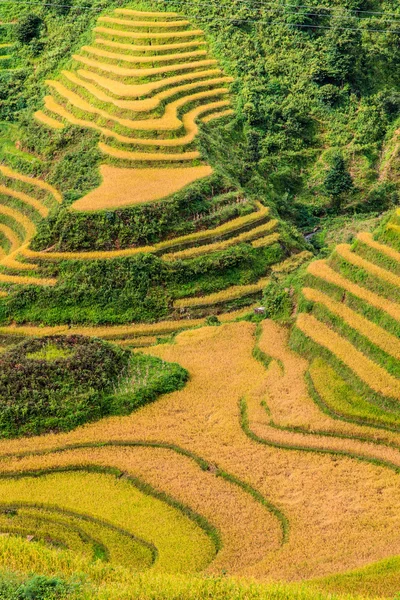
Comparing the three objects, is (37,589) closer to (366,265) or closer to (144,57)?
(366,265)

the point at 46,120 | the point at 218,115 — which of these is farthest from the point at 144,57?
the point at 46,120

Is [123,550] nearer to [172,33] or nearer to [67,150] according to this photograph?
[67,150]

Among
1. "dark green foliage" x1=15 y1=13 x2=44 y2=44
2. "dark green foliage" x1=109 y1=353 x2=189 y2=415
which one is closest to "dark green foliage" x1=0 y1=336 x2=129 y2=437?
"dark green foliage" x1=109 y1=353 x2=189 y2=415

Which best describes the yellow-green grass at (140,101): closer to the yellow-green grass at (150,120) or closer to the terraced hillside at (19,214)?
the yellow-green grass at (150,120)

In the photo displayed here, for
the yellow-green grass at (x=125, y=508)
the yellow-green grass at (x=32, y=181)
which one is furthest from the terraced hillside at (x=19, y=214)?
the yellow-green grass at (x=125, y=508)

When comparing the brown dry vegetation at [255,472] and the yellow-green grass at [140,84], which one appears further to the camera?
the yellow-green grass at [140,84]

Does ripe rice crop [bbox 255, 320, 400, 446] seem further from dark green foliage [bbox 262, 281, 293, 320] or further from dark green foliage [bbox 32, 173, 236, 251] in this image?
dark green foliage [bbox 32, 173, 236, 251]
